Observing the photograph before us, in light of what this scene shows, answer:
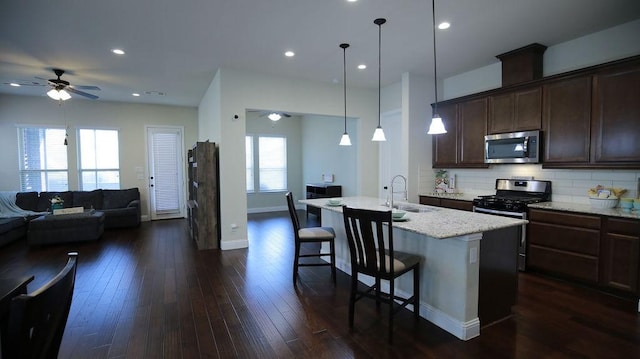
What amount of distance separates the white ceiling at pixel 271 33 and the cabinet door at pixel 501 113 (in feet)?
2.05

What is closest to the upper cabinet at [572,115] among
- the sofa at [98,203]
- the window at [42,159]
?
the sofa at [98,203]

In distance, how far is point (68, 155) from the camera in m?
7.09

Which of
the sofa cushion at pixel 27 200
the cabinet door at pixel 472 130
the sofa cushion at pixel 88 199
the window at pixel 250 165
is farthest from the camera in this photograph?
the window at pixel 250 165

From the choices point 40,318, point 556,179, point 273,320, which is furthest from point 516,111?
point 40,318

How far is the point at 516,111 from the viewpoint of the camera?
423 centimetres

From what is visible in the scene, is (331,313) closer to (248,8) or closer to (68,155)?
(248,8)

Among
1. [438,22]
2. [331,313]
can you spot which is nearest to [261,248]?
[331,313]

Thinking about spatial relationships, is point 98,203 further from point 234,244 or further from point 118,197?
point 234,244

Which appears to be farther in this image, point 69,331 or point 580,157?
point 580,157

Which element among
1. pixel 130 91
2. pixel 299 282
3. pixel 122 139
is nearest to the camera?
pixel 299 282

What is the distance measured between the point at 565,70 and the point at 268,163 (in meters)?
7.02

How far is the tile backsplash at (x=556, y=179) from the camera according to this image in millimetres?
3535

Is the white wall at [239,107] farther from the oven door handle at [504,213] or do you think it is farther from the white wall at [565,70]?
the oven door handle at [504,213]

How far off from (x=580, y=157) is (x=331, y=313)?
3.38 meters
